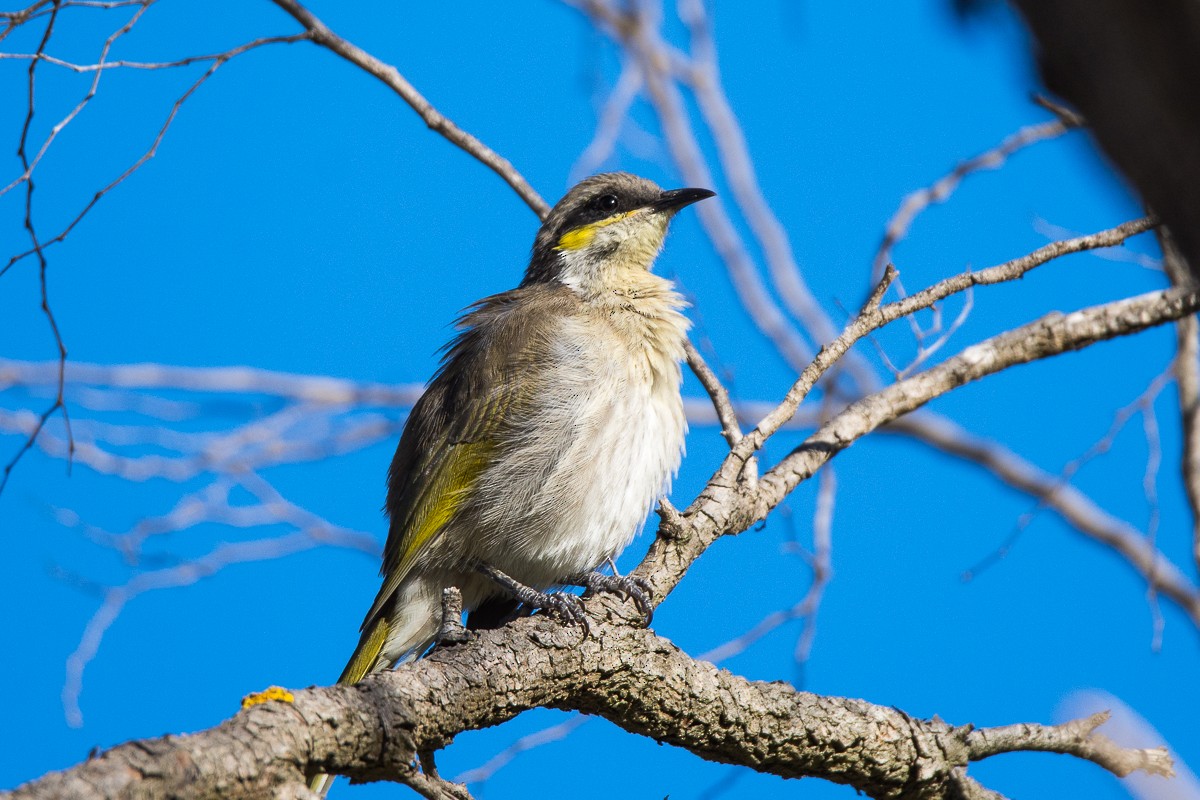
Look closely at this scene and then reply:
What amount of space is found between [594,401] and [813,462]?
1124mm

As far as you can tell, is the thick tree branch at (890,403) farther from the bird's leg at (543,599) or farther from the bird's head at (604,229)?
the bird's head at (604,229)

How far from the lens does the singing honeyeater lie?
518 centimetres

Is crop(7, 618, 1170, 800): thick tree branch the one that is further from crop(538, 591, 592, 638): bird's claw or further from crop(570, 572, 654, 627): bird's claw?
crop(570, 572, 654, 627): bird's claw

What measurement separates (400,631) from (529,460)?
3.35 ft

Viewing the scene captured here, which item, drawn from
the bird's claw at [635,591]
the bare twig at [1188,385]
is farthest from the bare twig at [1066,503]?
the bird's claw at [635,591]

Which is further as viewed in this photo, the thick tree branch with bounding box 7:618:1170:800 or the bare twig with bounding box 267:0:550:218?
the bare twig with bounding box 267:0:550:218

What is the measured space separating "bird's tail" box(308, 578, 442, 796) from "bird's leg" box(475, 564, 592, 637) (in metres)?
0.28

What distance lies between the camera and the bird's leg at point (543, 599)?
12.2 ft

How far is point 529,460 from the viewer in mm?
5266

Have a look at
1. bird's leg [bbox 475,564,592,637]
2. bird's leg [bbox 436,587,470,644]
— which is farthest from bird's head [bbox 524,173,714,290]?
bird's leg [bbox 436,587,470,644]

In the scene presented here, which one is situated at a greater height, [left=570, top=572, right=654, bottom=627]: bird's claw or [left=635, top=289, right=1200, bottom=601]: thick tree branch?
[left=635, top=289, right=1200, bottom=601]: thick tree branch

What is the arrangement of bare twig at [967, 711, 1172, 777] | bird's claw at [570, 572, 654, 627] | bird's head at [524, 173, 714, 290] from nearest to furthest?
bare twig at [967, 711, 1172, 777]
bird's claw at [570, 572, 654, 627]
bird's head at [524, 173, 714, 290]

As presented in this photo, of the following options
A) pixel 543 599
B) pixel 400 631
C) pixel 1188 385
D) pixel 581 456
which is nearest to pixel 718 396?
pixel 581 456

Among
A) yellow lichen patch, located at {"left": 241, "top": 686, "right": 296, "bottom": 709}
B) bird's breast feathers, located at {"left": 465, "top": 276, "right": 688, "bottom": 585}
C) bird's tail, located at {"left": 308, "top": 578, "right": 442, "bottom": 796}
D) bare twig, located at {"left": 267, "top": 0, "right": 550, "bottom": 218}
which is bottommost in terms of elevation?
yellow lichen patch, located at {"left": 241, "top": 686, "right": 296, "bottom": 709}
